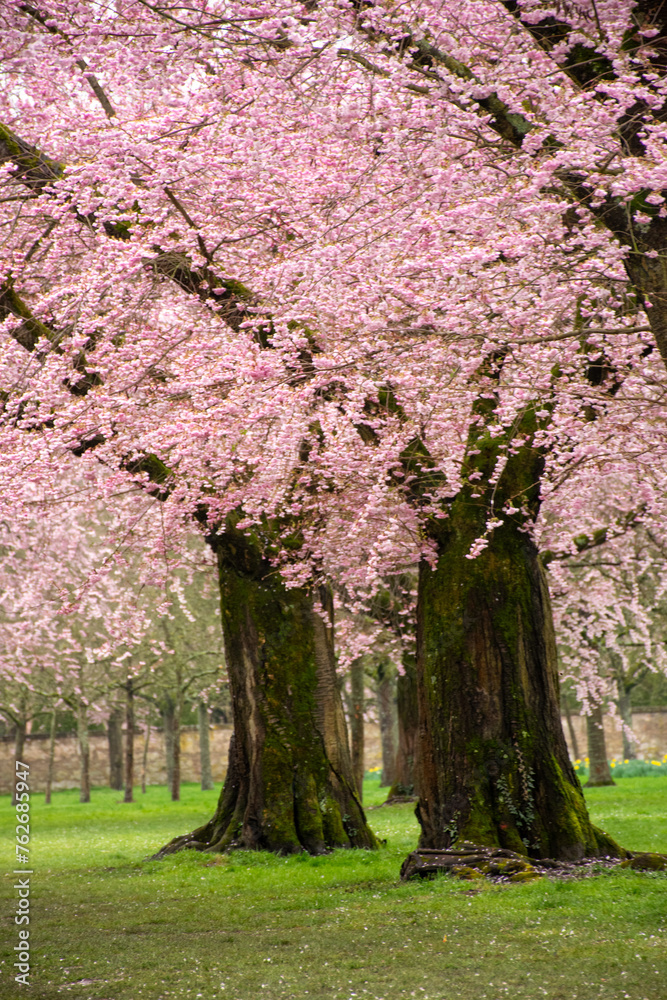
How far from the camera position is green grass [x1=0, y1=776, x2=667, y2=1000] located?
19.3ft

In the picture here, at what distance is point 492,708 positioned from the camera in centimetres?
980

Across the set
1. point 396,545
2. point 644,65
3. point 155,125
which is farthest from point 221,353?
point 644,65

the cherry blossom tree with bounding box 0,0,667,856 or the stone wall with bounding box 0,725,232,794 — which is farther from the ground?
the cherry blossom tree with bounding box 0,0,667,856

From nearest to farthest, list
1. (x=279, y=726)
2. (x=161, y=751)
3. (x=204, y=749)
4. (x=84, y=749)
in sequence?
(x=279, y=726), (x=84, y=749), (x=204, y=749), (x=161, y=751)

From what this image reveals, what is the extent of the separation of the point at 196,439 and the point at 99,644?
76.9 feet

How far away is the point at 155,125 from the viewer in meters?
8.97

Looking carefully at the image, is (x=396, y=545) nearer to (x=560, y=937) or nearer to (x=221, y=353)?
(x=221, y=353)

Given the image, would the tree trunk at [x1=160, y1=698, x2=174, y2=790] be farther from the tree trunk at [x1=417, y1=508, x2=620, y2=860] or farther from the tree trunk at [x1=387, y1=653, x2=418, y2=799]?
the tree trunk at [x1=417, y1=508, x2=620, y2=860]

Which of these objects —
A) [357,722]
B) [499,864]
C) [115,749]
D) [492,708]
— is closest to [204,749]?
[115,749]

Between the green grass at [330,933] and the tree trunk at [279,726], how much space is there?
0.52 meters

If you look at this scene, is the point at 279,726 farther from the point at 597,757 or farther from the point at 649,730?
the point at 649,730

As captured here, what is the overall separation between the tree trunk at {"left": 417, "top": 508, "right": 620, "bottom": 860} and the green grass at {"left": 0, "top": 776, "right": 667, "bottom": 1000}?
0.82m

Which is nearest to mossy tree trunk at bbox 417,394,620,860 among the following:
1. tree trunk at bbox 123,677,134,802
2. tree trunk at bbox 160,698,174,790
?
tree trunk at bbox 123,677,134,802

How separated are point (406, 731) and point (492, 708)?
14097mm
